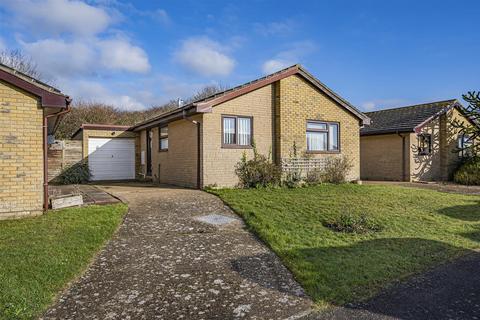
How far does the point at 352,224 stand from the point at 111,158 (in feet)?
48.5

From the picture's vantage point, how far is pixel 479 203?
1138 centimetres

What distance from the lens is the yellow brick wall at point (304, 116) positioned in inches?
557

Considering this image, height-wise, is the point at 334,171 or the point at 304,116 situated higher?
the point at 304,116

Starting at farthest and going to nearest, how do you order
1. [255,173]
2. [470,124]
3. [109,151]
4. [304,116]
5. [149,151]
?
[470,124] → [109,151] → [149,151] → [304,116] → [255,173]

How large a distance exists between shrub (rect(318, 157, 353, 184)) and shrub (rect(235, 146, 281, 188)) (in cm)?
267

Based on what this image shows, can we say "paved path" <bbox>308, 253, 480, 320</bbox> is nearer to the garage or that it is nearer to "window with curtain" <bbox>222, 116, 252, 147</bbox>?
"window with curtain" <bbox>222, 116, 252, 147</bbox>

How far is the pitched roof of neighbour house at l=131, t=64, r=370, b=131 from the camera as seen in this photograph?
40.8 ft

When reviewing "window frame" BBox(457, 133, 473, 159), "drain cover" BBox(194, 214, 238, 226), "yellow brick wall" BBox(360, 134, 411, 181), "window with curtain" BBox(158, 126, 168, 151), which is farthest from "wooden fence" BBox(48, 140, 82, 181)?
"window frame" BBox(457, 133, 473, 159)

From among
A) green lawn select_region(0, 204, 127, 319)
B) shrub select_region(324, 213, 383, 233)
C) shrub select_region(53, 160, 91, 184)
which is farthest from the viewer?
shrub select_region(53, 160, 91, 184)

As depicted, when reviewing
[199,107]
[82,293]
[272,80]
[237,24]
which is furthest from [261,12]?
[82,293]

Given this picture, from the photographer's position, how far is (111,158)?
752 inches

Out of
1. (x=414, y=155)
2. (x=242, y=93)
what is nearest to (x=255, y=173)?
(x=242, y=93)

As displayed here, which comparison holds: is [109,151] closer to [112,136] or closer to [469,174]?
[112,136]

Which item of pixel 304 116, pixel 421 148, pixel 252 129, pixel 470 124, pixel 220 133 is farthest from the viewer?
pixel 470 124
